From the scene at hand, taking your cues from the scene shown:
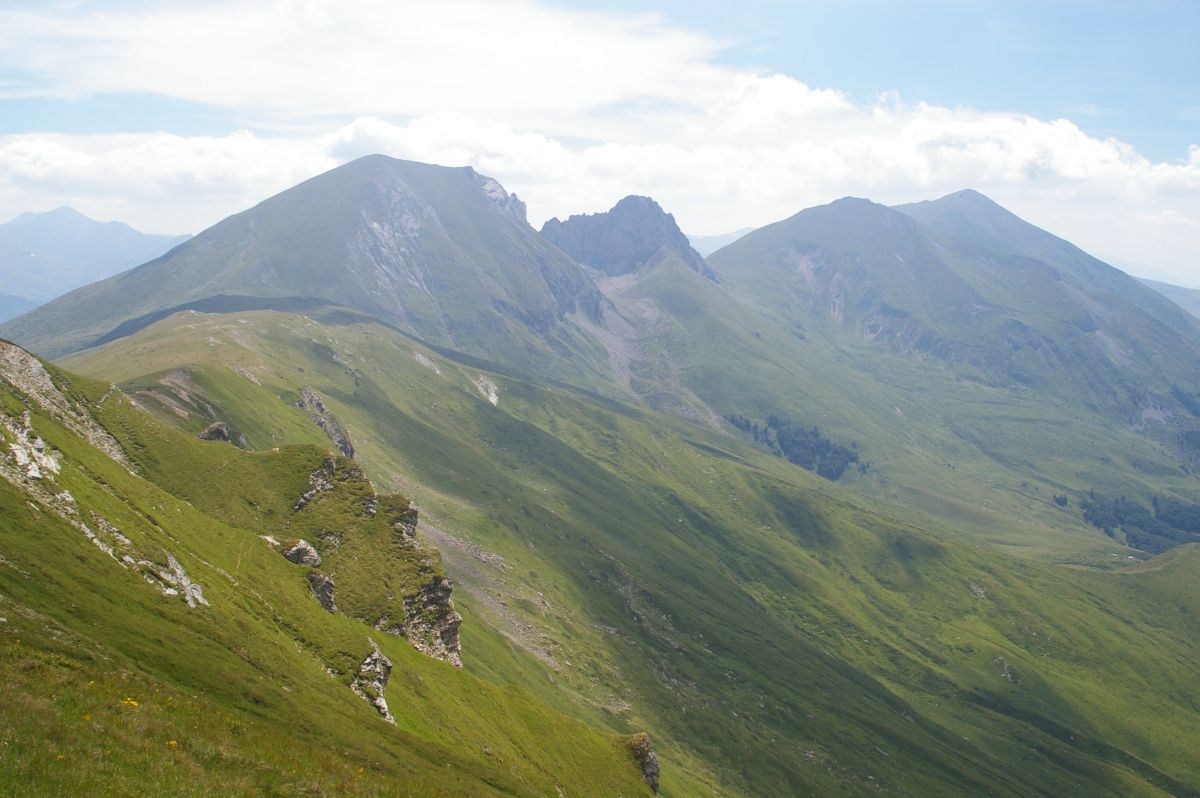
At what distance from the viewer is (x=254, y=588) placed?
92875 millimetres

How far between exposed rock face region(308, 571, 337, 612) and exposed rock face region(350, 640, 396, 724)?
14.5 metres

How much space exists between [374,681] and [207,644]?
24.4 metres

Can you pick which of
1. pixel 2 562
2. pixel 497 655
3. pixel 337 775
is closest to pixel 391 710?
pixel 2 562

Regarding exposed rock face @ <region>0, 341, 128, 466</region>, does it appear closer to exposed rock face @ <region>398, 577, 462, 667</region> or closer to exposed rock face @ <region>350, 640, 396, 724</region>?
exposed rock face @ <region>398, 577, 462, 667</region>

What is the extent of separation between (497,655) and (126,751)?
516 feet

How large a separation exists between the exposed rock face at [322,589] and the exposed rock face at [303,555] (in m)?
5.68

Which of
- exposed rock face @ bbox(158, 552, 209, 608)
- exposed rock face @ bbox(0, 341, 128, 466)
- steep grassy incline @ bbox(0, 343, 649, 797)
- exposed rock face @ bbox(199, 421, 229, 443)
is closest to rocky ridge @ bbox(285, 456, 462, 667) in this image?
steep grassy incline @ bbox(0, 343, 649, 797)

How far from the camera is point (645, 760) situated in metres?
132

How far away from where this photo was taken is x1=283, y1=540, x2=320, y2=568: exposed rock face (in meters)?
112

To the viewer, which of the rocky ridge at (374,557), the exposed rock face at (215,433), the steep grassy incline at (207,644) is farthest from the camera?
the exposed rock face at (215,433)

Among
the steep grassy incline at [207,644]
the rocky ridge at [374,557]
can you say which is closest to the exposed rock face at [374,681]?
the steep grassy incline at [207,644]

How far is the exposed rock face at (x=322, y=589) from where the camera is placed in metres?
105

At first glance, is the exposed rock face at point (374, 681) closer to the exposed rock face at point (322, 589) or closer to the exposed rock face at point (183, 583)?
the exposed rock face at point (322, 589)

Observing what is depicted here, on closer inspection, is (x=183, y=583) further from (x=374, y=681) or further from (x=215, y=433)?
(x=215, y=433)
